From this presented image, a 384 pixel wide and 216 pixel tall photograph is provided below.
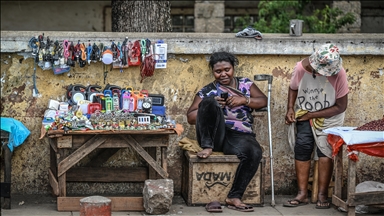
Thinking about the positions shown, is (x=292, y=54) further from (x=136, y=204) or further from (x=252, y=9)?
(x=252, y=9)

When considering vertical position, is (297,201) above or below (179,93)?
below

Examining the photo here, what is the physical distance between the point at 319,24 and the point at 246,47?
10.6 ft

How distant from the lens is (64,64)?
280 inches

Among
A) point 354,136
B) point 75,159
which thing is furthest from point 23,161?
point 354,136

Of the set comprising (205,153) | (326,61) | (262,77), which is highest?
(326,61)

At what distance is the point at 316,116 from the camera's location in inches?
275

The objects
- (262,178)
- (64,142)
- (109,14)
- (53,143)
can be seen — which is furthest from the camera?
(109,14)

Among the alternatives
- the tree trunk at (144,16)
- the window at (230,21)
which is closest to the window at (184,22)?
the window at (230,21)

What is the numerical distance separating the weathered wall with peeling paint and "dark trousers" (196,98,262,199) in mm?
639

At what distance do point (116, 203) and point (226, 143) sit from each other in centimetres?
120

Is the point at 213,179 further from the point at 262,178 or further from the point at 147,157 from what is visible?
the point at 147,157

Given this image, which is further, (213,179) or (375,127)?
(213,179)

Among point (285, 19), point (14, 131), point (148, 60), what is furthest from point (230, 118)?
point (285, 19)

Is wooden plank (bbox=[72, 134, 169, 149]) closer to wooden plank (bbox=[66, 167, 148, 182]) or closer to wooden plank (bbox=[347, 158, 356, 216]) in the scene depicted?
wooden plank (bbox=[66, 167, 148, 182])
